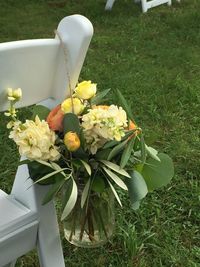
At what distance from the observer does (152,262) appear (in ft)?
6.89

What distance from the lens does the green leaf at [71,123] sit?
1215 millimetres

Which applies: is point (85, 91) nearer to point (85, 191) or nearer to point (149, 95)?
point (85, 191)

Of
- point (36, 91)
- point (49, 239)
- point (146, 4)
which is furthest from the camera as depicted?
point (146, 4)

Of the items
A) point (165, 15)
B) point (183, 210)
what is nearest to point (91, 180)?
point (183, 210)

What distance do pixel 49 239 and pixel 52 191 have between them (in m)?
0.21

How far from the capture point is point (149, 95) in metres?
3.45

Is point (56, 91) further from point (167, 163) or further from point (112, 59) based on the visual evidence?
point (112, 59)

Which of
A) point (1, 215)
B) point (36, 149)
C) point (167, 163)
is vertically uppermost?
point (36, 149)

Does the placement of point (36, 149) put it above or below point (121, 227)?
above

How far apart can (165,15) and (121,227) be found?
10.6 feet

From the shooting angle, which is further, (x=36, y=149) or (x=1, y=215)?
(x=1, y=215)

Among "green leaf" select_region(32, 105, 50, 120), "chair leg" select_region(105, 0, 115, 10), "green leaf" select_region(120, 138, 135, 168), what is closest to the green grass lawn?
"chair leg" select_region(105, 0, 115, 10)

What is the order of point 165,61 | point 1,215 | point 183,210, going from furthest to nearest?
point 165,61, point 183,210, point 1,215

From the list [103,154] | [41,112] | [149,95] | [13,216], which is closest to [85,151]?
[103,154]
